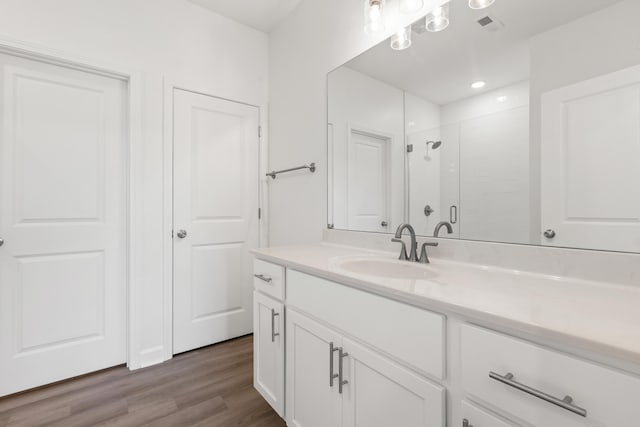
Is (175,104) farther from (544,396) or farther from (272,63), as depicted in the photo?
(544,396)

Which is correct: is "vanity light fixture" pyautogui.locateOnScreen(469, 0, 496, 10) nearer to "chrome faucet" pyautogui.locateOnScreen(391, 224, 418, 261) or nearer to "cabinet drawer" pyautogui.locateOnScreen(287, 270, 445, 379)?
"chrome faucet" pyautogui.locateOnScreen(391, 224, 418, 261)

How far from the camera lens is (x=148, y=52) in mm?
2023

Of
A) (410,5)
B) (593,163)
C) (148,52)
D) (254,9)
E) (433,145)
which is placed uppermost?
(254,9)

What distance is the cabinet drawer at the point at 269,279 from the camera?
1.36 meters

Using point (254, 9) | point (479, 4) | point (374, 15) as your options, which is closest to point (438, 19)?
point (479, 4)

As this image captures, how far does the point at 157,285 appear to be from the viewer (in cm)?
206

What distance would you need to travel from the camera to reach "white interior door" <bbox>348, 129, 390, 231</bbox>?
1.61 metres

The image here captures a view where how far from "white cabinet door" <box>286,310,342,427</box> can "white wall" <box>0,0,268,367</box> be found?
125 centimetres

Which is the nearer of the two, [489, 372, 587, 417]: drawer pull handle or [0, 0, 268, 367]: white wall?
[489, 372, 587, 417]: drawer pull handle

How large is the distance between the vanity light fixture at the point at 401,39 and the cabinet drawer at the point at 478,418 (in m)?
1.52

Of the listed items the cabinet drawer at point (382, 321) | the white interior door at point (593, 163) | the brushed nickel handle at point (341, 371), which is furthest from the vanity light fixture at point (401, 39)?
the brushed nickel handle at point (341, 371)

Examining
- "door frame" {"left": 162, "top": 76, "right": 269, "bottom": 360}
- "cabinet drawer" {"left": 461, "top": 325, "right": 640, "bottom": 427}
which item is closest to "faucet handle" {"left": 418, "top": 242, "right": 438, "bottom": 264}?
"cabinet drawer" {"left": 461, "top": 325, "right": 640, "bottom": 427}

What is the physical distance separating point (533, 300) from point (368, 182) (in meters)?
1.08

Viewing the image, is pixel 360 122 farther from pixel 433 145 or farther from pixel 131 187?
pixel 131 187
